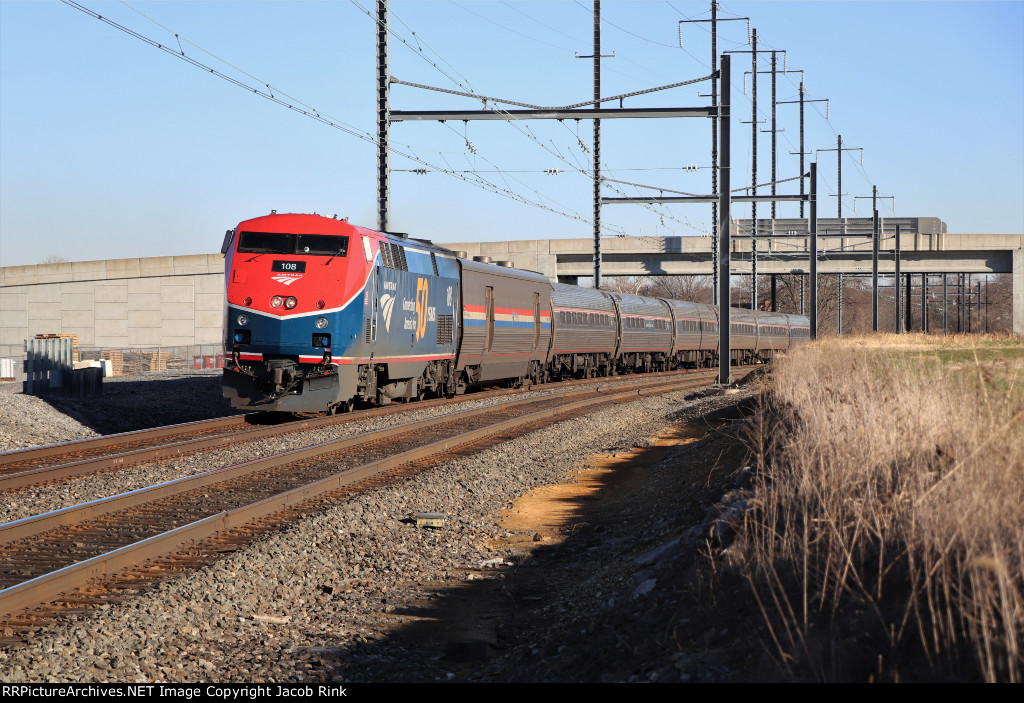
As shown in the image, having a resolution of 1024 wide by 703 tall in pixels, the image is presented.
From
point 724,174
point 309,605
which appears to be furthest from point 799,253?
point 309,605

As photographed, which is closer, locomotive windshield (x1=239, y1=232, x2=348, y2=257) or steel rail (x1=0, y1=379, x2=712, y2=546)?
steel rail (x1=0, y1=379, x2=712, y2=546)

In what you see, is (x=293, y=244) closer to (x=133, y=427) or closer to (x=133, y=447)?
(x=133, y=447)

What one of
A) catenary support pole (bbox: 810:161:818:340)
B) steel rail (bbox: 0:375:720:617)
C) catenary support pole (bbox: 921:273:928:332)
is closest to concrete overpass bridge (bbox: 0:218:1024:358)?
catenary support pole (bbox: 921:273:928:332)

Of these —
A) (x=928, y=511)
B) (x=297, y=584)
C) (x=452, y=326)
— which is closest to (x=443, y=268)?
(x=452, y=326)

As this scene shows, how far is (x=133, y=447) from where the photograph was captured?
48.2ft

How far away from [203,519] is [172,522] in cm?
58

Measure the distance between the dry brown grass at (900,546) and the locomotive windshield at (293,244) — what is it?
1130 centimetres

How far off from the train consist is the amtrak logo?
2 centimetres

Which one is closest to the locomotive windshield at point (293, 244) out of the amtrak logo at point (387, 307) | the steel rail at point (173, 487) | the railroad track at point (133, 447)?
the amtrak logo at point (387, 307)

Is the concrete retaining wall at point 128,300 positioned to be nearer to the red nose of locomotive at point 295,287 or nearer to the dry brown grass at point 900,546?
the red nose of locomotive at point 295,287

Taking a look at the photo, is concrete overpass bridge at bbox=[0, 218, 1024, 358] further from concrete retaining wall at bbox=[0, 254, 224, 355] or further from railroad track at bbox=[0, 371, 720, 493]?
railroad track at bbox=[0, 371, 720, 493]

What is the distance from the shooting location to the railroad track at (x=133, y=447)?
12.0 metres

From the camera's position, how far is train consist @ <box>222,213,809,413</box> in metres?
17.6

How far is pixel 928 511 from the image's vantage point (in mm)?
5152
